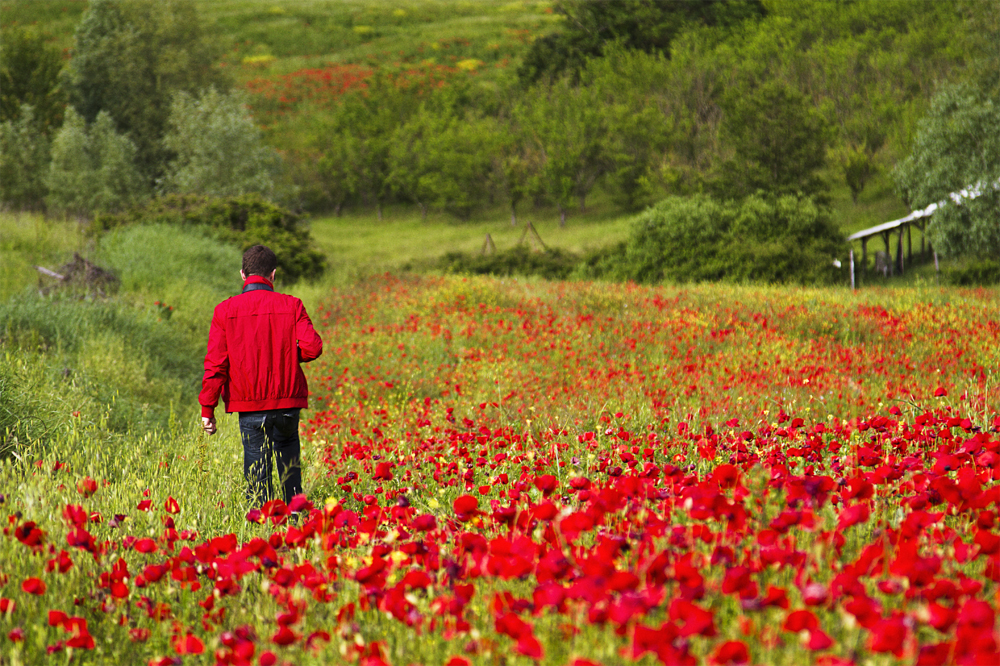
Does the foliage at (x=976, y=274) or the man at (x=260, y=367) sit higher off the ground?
the man at (x=260, y=367)

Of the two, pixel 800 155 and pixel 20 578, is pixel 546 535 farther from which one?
pixel 800 155

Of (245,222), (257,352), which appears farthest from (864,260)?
(257,352)

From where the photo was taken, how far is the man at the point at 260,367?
4480 mm

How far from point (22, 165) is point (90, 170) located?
404cm

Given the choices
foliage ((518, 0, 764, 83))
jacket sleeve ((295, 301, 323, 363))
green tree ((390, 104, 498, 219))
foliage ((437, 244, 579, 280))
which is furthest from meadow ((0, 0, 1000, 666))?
foliage ((518, 0, 764, 83))

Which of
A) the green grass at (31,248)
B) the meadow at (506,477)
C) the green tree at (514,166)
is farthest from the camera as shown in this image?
the green tree at (514,166)

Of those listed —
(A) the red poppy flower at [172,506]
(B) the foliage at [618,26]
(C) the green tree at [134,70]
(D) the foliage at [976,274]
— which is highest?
(B) the foliage at [618,26]

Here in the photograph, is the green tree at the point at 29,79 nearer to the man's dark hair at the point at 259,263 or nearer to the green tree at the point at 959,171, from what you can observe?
the green tree at the point at 959,171

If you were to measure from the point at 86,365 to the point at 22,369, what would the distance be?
1257mm

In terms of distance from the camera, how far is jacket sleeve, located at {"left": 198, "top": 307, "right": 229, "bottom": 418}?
4.44m

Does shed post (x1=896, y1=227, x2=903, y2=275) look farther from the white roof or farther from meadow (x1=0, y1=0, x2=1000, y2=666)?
meadow (x1=0, y1=0, x2=1000, y2=666)

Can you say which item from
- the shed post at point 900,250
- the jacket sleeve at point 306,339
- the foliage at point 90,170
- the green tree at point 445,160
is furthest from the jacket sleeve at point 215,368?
the green tree at point 445,160

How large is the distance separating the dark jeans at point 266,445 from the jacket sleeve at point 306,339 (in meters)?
0.38

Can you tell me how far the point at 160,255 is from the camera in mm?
16141
